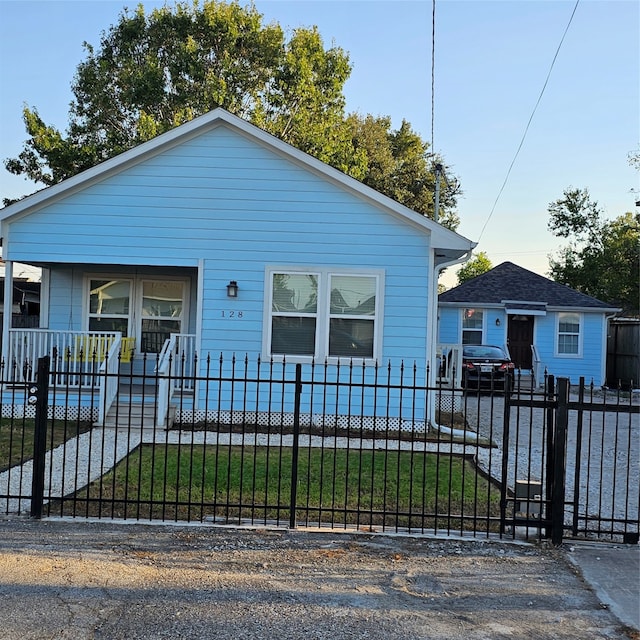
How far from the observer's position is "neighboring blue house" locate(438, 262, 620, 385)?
891 inches

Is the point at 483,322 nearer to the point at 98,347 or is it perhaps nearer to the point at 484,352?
the point at 484,352

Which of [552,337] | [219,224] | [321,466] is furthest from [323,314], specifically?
[552,337]

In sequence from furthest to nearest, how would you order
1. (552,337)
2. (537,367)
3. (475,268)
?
(475,268), (552,337), (537,367)

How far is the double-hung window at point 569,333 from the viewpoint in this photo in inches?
903

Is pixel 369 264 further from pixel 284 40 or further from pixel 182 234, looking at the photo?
pixel 284 40

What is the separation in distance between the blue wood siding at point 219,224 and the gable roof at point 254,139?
0.12m

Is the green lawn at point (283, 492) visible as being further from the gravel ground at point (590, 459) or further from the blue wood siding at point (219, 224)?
the blue wood siding at point (219, 224)

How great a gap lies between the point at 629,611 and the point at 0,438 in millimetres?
8903

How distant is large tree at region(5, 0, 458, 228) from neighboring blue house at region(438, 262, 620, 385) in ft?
30.4

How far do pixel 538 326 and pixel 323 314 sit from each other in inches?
528

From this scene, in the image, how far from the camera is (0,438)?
10.2 metres

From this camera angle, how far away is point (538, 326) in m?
23.0

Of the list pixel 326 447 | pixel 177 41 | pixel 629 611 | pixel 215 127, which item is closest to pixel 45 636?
pixel 629 611

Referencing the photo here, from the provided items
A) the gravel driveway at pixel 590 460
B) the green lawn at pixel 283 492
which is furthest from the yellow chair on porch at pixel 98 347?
the gravel driveway at pixel 590 460
